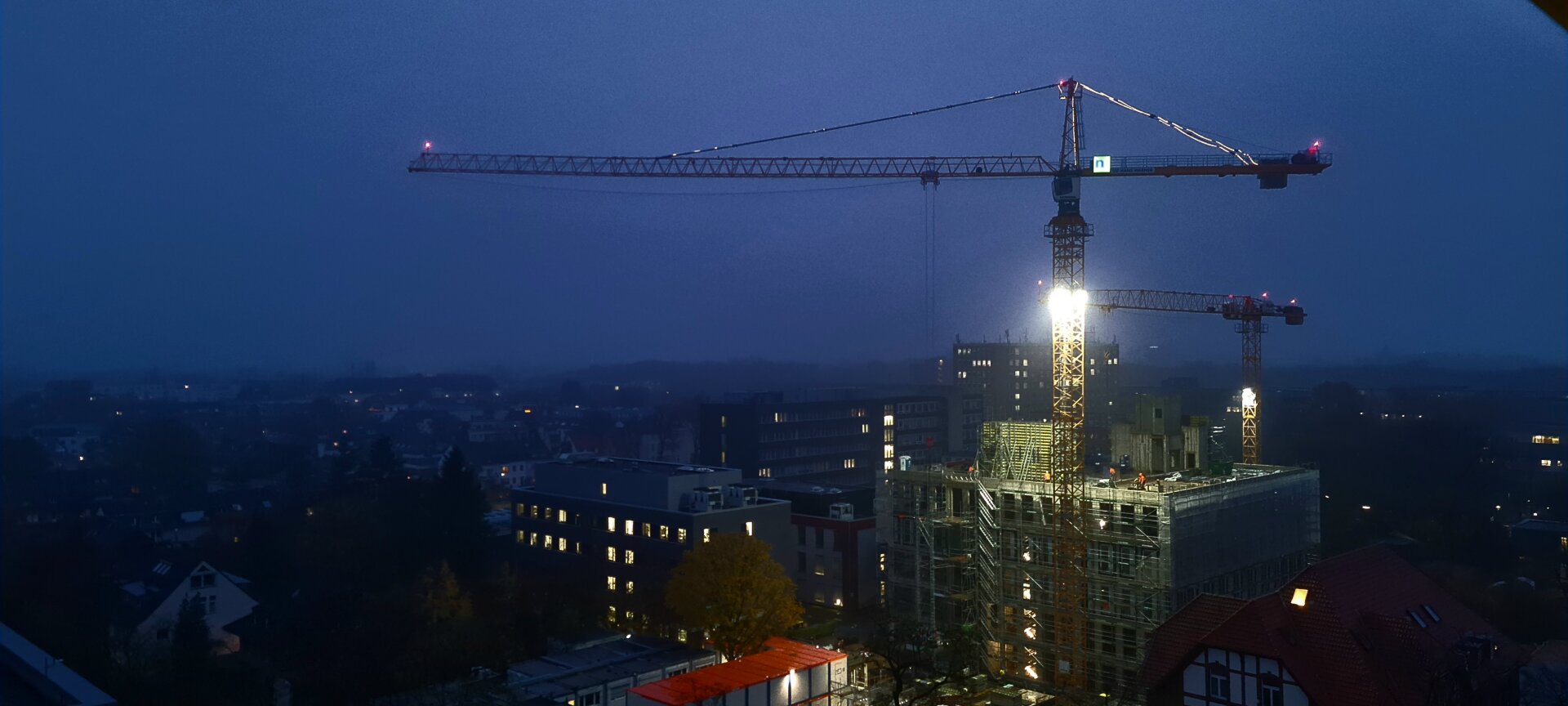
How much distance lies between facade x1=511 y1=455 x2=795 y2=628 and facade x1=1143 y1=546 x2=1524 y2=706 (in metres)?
11.3

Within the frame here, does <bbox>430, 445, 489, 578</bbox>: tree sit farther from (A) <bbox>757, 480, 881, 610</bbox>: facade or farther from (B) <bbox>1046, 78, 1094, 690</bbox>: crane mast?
(B) <bbox>1046, 78, 1094, 690</bbox>: crane mast

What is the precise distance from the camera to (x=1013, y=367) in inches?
2319

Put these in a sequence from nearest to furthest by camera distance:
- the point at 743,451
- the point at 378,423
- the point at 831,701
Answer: the point at 831,701 < the point at 743,451 < the point at 378,423

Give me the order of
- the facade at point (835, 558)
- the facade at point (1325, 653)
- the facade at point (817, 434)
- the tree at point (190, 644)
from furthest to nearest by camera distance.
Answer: the facade at point (817, 434)
the facade at point (835, 558)
the tree at point (190, 644)
the facade at point (1325, 653)

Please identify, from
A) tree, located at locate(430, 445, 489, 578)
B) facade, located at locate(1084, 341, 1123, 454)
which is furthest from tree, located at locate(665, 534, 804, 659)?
facade, located at locate(1084, 341, 1123, 454)

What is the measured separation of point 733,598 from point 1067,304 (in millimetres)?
7782

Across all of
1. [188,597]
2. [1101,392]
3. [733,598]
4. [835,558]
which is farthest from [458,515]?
[1101,392]

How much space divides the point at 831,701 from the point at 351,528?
13927 millimetres

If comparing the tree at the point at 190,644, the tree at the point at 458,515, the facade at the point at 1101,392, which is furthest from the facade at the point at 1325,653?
the facade at the point at 1101,392

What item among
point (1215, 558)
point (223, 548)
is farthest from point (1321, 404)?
point (223, 548)

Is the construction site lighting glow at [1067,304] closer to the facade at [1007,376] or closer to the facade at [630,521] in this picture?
the facade at [630,521]

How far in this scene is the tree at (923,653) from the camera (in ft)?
44.4

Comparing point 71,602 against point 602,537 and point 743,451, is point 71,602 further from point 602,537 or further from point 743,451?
point 743,451

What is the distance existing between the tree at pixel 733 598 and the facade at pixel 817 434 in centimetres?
1874
